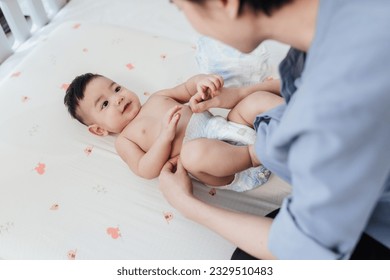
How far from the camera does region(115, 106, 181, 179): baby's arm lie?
1078 mm

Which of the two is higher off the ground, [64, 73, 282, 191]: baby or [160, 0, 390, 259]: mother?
[160, 0, 390, 259]: mother

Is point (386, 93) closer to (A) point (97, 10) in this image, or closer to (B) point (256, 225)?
(B) point (256, 225)

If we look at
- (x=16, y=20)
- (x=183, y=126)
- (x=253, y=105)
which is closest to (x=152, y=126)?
(x=183, y=126)

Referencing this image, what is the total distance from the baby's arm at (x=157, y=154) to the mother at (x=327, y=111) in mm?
484

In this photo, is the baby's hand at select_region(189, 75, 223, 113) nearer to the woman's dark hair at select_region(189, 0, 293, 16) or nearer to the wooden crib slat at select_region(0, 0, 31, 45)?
the woman's dark hair at select_region(189, 0, 293, 16)

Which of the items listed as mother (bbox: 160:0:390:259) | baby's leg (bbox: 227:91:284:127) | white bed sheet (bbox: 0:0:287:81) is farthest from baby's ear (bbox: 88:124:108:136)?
mother (bbox: 160:0:390:259)

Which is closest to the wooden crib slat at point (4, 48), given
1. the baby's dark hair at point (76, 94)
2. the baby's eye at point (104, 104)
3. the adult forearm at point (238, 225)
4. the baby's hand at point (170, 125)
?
the baby's dark hair at point (76, 94)

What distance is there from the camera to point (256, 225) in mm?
789

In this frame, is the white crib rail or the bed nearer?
the bed

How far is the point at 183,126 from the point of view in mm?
1182

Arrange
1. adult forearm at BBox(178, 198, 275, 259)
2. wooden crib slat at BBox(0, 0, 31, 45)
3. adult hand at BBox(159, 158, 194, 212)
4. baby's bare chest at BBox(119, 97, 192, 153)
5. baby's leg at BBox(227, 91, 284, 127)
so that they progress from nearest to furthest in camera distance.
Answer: adult forearm at BBox(178, 198, 275, 259), adult hand at BBox(159, 158, 194, 212), baby's leg at BBox(227, 91, 284, 127), baby's bare chest at BBox(119, 97, 192, 153), wooden crib slat at BBox(0, 0, 31, 45)

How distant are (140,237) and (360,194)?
2.16ft

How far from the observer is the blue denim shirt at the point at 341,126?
0.48 meters
